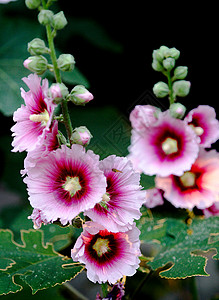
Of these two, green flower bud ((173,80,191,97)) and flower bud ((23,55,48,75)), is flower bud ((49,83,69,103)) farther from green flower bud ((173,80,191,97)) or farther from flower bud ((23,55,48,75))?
green flower bud ((173,80,191,97))

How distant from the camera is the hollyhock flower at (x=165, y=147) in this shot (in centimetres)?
82

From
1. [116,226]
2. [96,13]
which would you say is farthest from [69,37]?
[116,226]

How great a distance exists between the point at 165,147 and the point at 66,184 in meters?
0.24

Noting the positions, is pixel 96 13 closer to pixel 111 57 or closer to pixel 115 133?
pixel 111 57

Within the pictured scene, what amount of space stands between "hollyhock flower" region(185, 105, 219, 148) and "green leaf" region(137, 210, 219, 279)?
200mm

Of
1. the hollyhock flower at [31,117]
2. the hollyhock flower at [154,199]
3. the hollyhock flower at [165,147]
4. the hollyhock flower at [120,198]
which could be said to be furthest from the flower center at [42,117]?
the hollyhock flower at [154,199]

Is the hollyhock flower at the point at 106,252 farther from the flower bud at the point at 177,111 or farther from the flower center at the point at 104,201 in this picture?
the flower bud at the point at 177,111

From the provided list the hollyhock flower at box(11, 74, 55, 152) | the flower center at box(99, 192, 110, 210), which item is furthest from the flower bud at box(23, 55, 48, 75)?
the flower center at box(99, 192, 110, 210)

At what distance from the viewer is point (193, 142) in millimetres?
822

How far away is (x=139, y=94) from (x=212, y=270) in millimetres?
772

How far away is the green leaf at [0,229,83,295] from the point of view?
763 millimetres

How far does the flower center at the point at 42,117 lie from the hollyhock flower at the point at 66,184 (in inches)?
2.6

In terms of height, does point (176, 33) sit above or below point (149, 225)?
above

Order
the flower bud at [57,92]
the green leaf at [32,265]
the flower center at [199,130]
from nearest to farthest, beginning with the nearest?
the flower bud at [57,92]
the green leaf at [32,265]
the flower center at [199,130]
